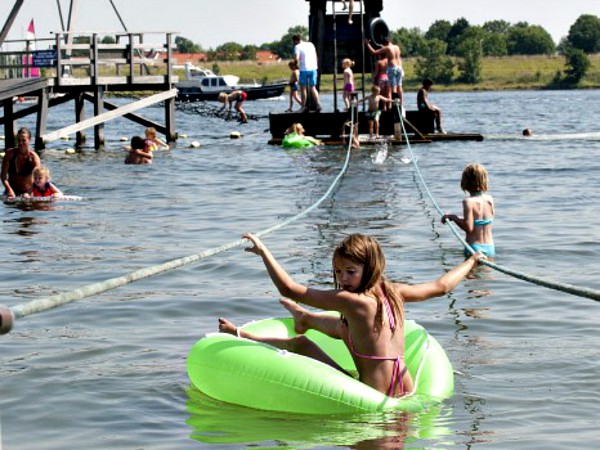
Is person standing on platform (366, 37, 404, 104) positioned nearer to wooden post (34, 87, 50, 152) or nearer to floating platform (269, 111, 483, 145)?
floating platform (269, 111, 483, 145)

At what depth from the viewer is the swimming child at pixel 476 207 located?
11.0 meters

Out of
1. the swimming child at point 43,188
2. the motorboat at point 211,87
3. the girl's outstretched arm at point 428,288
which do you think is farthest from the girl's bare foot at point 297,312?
the motorboat at point 211,87

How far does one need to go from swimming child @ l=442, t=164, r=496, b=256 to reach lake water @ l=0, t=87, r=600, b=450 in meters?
0.42

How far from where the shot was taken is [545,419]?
277 inches

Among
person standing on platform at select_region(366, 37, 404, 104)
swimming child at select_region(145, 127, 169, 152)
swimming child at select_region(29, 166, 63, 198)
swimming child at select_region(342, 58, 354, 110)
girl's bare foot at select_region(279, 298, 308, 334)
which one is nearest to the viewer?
girl's bare foot at select_region(279, 298, 308, 334)

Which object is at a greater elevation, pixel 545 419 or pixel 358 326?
pixel 358 326

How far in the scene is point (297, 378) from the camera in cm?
696

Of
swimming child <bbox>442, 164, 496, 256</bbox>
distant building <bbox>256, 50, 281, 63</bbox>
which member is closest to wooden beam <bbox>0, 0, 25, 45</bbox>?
swimming child <bbox>442, 164, 496, 256</bbox>

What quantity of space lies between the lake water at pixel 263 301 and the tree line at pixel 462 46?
12167cm

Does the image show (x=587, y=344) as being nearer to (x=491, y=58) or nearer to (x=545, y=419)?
(x=545, y=419)

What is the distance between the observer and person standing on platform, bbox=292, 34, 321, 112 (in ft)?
95.5

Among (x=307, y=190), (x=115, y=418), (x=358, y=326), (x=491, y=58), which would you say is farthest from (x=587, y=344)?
(x=491, y=58)

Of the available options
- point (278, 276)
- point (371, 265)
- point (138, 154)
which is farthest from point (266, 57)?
point (371, 265)

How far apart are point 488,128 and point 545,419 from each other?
119 ft
